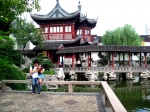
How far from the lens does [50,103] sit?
649 centimetres

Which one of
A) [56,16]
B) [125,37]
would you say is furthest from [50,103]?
[125,37]

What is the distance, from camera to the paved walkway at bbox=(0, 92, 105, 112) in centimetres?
589

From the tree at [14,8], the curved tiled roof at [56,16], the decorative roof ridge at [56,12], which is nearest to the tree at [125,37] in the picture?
the curved tiled roof at [56,16]

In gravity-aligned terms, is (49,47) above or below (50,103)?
above

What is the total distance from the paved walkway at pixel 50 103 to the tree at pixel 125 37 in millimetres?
32390

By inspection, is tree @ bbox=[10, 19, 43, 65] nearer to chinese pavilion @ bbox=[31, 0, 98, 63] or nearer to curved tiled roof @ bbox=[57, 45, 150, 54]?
chinese pavilion @ bbox=[31, 0, 98, 63]

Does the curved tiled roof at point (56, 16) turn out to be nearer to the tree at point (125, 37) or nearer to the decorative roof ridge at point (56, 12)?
the decorative roof ridge at point (56, 12)

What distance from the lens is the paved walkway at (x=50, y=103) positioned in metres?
5.89

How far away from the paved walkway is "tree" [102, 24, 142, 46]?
32.4 m

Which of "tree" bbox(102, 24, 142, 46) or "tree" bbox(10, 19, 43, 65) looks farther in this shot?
"tree" bbox(102, 24, 142, 46)

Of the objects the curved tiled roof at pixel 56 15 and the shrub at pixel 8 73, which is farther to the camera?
the curved tiled roof at pixel 56 15

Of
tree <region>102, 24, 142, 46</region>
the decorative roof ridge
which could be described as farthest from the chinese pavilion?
tree <region>102, 24, 142, 46</region>

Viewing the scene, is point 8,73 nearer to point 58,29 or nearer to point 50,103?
point 50,103

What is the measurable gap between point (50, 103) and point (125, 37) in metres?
33.7
